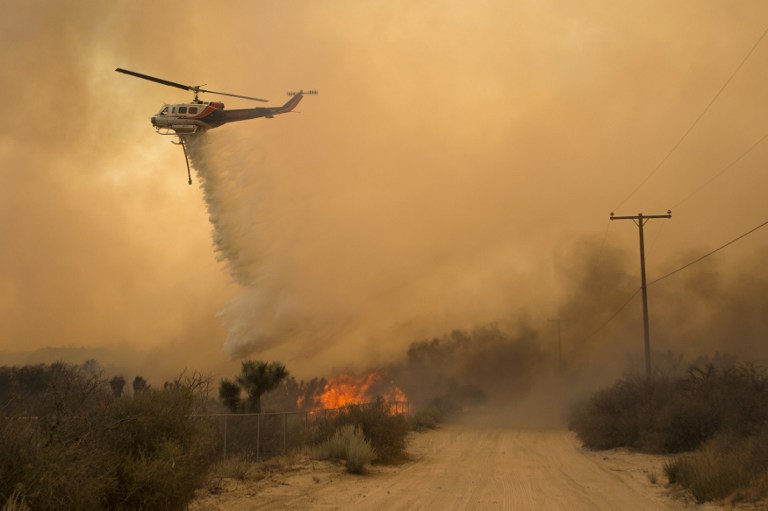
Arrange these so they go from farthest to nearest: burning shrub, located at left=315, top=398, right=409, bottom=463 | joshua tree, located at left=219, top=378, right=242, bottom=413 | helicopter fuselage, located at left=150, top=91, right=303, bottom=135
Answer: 1. helicopter fuselage, located at left=150, top=91, right=303, bottom=135
2. joshua tree, located at left=219, top=378, right=242, bottom=413
3. burning shrub, located at left=315, top=398, right=409, bottom=463

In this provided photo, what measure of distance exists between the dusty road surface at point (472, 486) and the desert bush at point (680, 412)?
1.69 metres

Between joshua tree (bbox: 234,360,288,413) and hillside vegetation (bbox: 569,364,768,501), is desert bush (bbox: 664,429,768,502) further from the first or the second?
joshua tree (bbox: 234,360,288,413)

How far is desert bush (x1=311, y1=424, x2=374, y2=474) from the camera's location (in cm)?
2667

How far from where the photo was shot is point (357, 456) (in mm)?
26828

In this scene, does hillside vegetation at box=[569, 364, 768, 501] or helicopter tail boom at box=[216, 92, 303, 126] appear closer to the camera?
hillside vegetation at box=[569, 364, 768, 501]

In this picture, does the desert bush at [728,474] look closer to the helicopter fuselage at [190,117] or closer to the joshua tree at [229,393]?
the joshua tree at [229,393]

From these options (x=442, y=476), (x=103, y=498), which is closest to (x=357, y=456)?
(x=442, y=476)

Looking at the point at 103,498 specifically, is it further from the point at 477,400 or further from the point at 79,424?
the point at 477,400

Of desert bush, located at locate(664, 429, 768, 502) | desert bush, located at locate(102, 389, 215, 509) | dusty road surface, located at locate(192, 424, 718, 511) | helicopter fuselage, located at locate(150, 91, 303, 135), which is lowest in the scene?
dusty road surface, located at locate(192, 424, 718, 511)

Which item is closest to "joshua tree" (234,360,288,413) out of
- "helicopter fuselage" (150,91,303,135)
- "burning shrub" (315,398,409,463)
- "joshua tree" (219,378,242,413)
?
"joshua tree" (219,378,242,413)

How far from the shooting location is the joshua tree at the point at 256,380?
121 ft

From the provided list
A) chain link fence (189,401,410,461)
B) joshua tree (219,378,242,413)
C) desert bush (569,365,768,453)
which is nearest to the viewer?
chain link fence (189,401,410,461)

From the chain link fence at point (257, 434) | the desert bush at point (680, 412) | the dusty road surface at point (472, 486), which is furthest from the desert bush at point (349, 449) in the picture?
the desert bush at point (680, 412)

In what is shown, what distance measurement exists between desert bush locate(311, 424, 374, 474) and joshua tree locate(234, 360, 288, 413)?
7.73m
